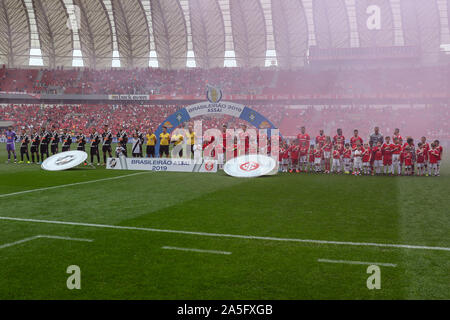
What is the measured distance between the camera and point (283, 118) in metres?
45.5

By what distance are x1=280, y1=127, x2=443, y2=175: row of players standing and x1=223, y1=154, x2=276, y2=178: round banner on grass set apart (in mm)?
1417

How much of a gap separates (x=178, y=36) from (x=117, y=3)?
780 cm

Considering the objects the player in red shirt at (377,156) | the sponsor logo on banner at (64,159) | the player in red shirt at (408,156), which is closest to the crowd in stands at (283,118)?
the sponsor logo on banner at (64,159)

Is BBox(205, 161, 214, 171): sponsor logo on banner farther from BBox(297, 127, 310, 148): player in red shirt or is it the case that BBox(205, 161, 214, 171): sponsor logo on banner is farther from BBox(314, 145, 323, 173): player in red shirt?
BBox(314, 145, 323, 173): player in red shirt

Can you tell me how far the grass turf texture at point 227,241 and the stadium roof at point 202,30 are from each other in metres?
37.2

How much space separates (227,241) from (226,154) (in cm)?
1155

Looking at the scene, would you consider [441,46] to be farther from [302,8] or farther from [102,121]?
[102,121]

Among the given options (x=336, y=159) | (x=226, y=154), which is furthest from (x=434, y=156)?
(x=226, y=154)

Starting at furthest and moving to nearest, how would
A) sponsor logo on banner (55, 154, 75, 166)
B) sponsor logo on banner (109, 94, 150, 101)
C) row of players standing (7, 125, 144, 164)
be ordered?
sponsor logo on banner (109, 94, 150, 101), row of players standing (7, 125, 144, 164), sponsor logo on banner (55, 154, 75, 166)

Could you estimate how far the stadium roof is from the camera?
147ft

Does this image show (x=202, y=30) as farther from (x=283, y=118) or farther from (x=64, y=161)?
(x=64, y=161)

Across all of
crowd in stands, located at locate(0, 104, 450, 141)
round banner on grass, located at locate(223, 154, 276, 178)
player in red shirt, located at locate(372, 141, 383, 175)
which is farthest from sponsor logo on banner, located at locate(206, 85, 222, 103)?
crowd in stands, located at locate(0, 104, 450, 141)

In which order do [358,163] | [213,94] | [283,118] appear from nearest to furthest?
1. [358,163]
2. [213,94]
3. [283,118]

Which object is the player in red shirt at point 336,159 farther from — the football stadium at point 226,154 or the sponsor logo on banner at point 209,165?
the sponsor logo on banner at point 209,165
